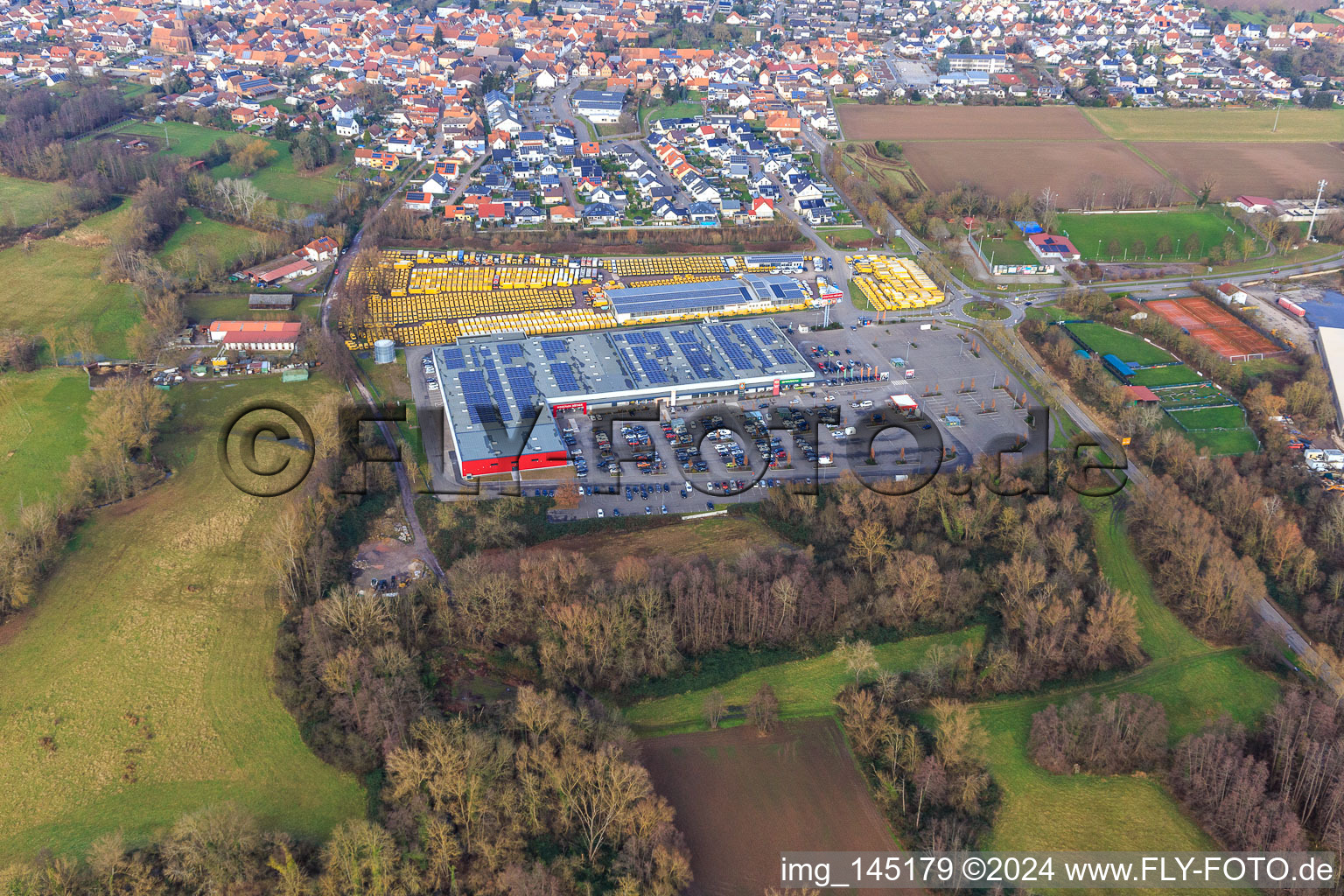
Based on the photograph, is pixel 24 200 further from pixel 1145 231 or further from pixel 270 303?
pixel 1145 231

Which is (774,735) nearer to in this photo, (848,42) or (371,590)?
(371,590)

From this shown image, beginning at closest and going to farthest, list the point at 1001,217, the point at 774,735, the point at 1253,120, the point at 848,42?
1. the point at 774,735
2. the point at 1001,217
3. the point at 1253,120
4. the point at 848,42

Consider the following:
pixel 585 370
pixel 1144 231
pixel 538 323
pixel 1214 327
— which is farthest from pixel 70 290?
pixel 1144 231

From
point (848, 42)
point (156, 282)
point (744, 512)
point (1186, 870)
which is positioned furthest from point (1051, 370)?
point (848, 42)

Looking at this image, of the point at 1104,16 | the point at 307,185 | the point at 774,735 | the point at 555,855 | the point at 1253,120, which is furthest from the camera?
the point at 1104,16

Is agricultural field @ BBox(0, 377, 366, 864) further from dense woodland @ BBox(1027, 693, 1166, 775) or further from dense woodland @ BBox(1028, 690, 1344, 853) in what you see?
dense woodland @ BBox(1028, 690, 1344, 853)
